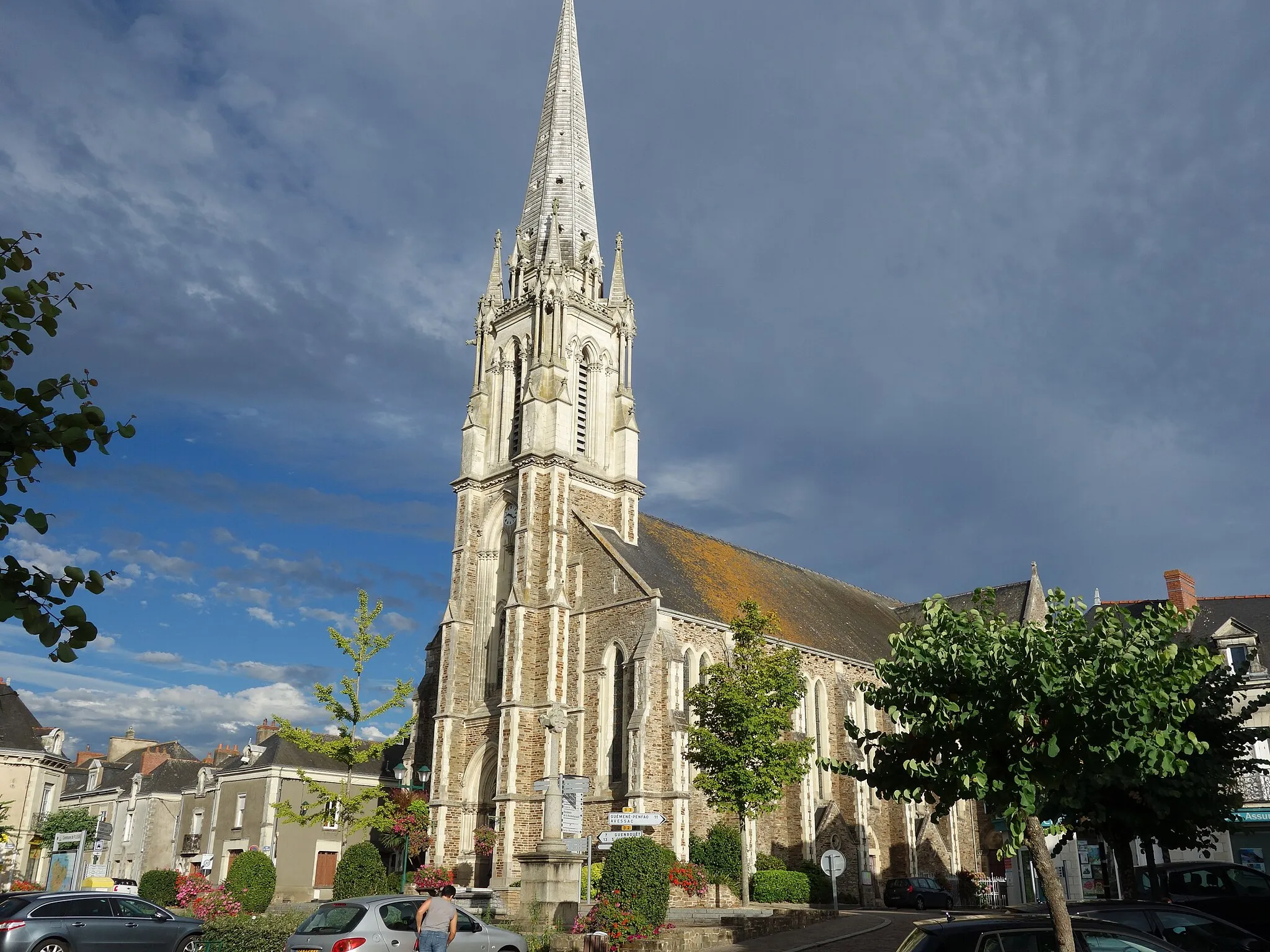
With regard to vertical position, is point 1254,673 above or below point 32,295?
above

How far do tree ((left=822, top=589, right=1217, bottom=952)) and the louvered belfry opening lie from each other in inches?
1143

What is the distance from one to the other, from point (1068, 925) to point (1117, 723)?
2.13 meters

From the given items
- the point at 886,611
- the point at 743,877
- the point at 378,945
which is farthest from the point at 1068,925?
the point at 886,611

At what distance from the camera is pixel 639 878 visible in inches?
667

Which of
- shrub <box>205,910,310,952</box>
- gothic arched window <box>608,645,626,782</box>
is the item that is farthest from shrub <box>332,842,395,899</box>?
gothic arched window <box>608,645,626,782</box>

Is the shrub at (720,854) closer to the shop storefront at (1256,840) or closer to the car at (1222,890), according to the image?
the car at (1222,890)

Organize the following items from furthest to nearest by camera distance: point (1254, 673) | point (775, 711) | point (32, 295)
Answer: point (1254, 673), point (775, 711), point (32, 295)

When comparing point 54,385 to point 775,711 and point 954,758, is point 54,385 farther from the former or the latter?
point 775,711

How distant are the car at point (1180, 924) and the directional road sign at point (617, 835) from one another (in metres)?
7.85

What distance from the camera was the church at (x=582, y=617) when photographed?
32.2 metres

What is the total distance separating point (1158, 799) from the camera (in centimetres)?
1719

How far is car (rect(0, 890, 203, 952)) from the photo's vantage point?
47.8ft

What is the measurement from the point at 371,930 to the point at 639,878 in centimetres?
522

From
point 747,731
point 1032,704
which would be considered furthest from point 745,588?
point 1032,704
